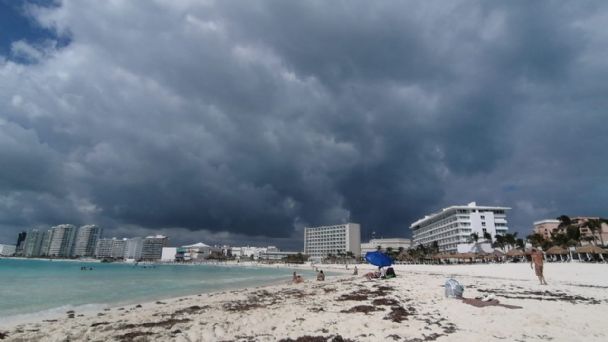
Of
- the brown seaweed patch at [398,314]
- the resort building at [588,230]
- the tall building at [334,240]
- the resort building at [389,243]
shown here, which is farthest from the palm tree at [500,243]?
the tall building at [334,240]

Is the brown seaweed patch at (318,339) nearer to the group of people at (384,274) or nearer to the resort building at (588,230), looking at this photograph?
the group of people at (384,274)

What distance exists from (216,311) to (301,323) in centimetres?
517

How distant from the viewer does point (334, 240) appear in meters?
188

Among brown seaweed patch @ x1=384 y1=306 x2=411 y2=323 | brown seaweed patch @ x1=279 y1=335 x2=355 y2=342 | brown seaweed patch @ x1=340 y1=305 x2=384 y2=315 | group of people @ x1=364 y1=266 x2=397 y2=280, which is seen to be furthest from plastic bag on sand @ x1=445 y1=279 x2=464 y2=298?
group of people @ x1=364 y1=266 x2=397 y2=280

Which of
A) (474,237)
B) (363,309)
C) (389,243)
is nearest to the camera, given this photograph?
(363,309)

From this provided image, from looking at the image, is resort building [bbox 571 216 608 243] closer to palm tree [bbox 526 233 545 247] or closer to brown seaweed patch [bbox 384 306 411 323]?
palm tree [bbox 526 233 545 247]

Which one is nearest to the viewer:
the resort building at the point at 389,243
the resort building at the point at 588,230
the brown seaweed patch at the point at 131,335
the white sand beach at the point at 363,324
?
the white sand beach at the point at 363,324

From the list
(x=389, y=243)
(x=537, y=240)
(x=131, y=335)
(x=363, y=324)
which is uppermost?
(x=389, y=243)

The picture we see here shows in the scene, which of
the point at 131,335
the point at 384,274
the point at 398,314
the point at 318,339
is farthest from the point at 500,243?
the point at 131,335

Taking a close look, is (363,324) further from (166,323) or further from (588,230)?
(588,230)

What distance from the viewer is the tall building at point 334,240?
7131 inches

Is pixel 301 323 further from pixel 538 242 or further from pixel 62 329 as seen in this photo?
pixel 538 242

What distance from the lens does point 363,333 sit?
324 inches

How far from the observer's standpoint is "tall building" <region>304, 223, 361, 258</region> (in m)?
181
